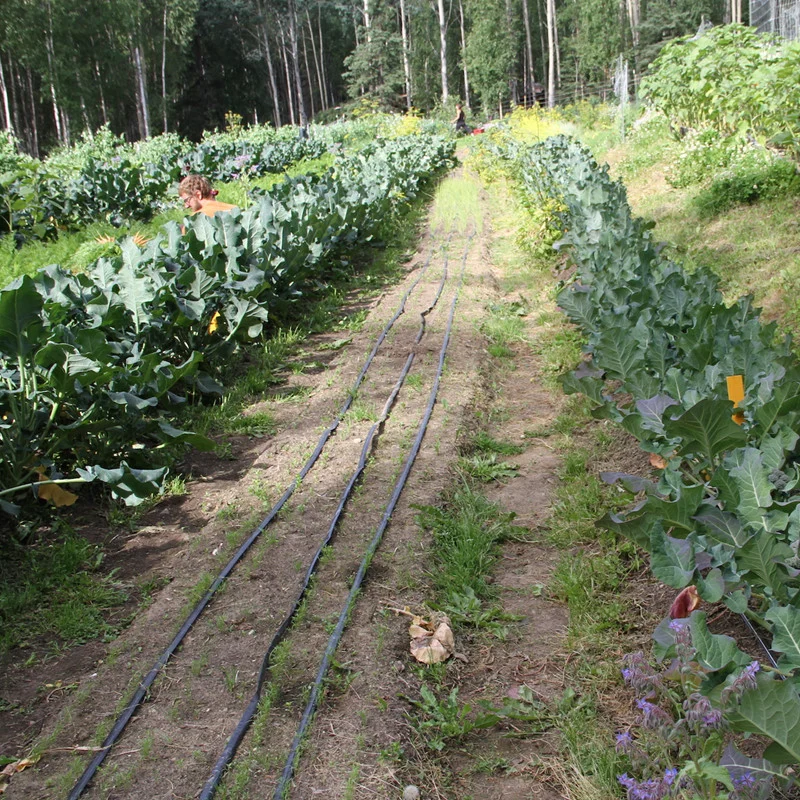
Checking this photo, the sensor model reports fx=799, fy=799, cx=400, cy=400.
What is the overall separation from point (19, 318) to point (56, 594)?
139 cm

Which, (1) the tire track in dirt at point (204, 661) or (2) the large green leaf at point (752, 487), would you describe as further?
(1) the tire track in dirt at point (204, 661)

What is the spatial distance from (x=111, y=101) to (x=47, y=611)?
49817 mm

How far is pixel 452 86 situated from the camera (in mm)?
57812

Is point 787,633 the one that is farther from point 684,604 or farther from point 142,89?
point 142,89

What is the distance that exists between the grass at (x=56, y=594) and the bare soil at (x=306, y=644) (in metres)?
0.12

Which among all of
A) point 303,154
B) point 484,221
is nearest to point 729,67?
point 484,221

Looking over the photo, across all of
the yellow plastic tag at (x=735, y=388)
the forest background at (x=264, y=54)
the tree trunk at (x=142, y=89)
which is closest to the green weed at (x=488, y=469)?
the yellow plastic tag at (x=735, y=388)

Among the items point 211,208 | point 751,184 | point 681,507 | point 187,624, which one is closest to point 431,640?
point 187,624

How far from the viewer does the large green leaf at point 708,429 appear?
2.52 meters

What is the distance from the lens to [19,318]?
403 centimetres

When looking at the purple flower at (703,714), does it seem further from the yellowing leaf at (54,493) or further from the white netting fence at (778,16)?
the white netting fence at (778,16)

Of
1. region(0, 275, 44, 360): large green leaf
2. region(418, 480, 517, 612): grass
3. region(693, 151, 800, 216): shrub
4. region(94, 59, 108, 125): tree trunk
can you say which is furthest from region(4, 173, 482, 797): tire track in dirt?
region(94, 59, 108, 125): tree trunk

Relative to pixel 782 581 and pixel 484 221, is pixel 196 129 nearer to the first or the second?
pixel 484 221

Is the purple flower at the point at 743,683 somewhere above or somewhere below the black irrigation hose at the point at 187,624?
above
